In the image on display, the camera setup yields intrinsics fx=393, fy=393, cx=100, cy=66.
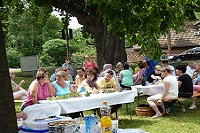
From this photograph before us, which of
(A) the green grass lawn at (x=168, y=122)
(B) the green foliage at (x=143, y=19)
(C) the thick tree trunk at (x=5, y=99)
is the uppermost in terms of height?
(B) the green foliage at (x=143, y=19)

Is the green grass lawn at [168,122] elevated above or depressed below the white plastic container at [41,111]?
below

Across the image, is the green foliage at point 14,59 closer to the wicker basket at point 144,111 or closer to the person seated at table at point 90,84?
the wicker basket at point 144,111

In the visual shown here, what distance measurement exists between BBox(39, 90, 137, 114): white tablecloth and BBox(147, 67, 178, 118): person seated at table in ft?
2.70

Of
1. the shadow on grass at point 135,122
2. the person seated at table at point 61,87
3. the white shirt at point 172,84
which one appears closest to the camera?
the person seated at table at point 61,87

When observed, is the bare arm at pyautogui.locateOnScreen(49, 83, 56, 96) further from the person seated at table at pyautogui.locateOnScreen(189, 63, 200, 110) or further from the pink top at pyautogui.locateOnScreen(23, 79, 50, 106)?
the person seated at table at pyautogui.locateOnScreen(189, 63, 200, 110)

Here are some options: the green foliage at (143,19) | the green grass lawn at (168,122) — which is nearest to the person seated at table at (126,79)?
the green grass lawn at (168,122)

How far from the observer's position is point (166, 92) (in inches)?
377

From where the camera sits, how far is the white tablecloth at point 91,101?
309 inches

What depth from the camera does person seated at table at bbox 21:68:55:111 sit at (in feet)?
25.7

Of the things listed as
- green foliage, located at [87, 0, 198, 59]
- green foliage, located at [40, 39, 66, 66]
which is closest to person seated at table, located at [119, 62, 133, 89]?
green foliage, located at [87, 0, 198, 59]

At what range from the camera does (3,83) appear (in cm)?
362

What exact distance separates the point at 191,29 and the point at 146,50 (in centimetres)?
4337

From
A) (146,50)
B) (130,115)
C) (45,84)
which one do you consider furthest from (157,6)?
(130,115)

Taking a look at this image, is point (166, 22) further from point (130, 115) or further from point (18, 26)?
point (18, 26)
